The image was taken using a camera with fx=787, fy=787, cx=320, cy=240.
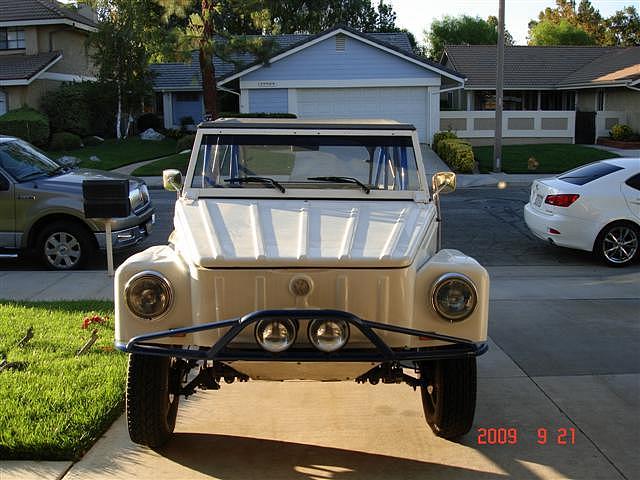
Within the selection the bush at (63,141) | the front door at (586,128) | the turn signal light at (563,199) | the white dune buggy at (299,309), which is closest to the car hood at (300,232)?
the white dune buggy at (299,309)

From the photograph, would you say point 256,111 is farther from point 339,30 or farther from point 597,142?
point 597,142

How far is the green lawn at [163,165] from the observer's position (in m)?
23.9

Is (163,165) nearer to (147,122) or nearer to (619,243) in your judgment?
(147,122)

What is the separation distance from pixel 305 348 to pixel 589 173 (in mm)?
8031

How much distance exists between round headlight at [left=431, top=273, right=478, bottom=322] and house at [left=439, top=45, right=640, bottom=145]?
90.6 feet

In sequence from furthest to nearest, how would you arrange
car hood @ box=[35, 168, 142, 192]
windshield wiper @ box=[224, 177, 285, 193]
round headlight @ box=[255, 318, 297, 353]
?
car hood @ box=[35, 168, 142, 192]
windshield wiper @ box=[224, 177, 285, 193]
round headlight @ box=[255, 318, 297, 353]

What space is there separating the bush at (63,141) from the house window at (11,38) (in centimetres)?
639

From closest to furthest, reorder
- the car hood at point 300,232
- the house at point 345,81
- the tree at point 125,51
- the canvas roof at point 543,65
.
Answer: the car hood at point 300,232 < the tree at point 125,51 < the house at point 345,81 < the canvas roof at point 543,65

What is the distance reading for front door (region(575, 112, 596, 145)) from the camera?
1277 inches

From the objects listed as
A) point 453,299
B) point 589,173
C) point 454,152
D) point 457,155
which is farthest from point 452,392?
point 454,152

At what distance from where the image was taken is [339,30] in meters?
29.9

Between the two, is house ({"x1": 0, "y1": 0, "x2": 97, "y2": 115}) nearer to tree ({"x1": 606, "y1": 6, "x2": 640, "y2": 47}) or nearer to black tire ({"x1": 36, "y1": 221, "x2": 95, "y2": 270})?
black tire ({"x1": 36, "y1": 221, "x2": 95, "y2": 270})

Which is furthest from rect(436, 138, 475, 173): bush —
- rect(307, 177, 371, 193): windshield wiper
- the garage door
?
rect(307, 177, 371, 193): windshield wiper
